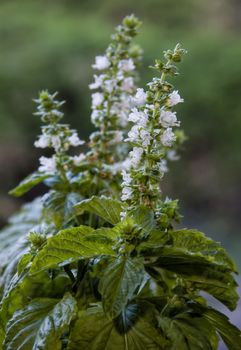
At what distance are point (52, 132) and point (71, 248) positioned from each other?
24 centimetres

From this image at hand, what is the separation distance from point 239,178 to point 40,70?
3.48 ft

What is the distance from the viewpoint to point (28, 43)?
9.51 ft

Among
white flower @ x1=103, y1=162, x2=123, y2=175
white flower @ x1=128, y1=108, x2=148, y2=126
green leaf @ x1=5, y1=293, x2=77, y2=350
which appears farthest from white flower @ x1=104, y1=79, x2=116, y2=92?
green leaf @ x1=5, y1=293, x2=77, y2=350

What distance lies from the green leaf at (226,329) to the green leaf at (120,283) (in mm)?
114

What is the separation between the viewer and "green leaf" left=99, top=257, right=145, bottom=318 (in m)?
0.54

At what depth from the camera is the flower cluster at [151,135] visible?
0.59 metres

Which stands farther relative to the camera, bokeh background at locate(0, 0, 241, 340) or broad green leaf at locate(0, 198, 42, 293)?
bokeh background at locate(0, 0, 241, 340)

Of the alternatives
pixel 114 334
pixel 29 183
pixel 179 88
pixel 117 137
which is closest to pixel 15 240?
pixel 29 183

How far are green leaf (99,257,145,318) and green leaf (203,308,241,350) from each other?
0.11 m

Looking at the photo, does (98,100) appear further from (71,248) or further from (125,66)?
(71,248)

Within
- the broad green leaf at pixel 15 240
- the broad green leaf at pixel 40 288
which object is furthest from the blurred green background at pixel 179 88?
the broad green leaf at pixel 40 288

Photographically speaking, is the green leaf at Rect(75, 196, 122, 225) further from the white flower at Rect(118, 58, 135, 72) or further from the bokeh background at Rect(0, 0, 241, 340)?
the bokeh background at Rect(0, 0, 241, 340)

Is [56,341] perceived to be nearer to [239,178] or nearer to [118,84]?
[118,84]

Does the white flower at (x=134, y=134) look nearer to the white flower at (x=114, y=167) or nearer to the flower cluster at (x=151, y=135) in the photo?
the flower cluster at (x=151, y=135)
